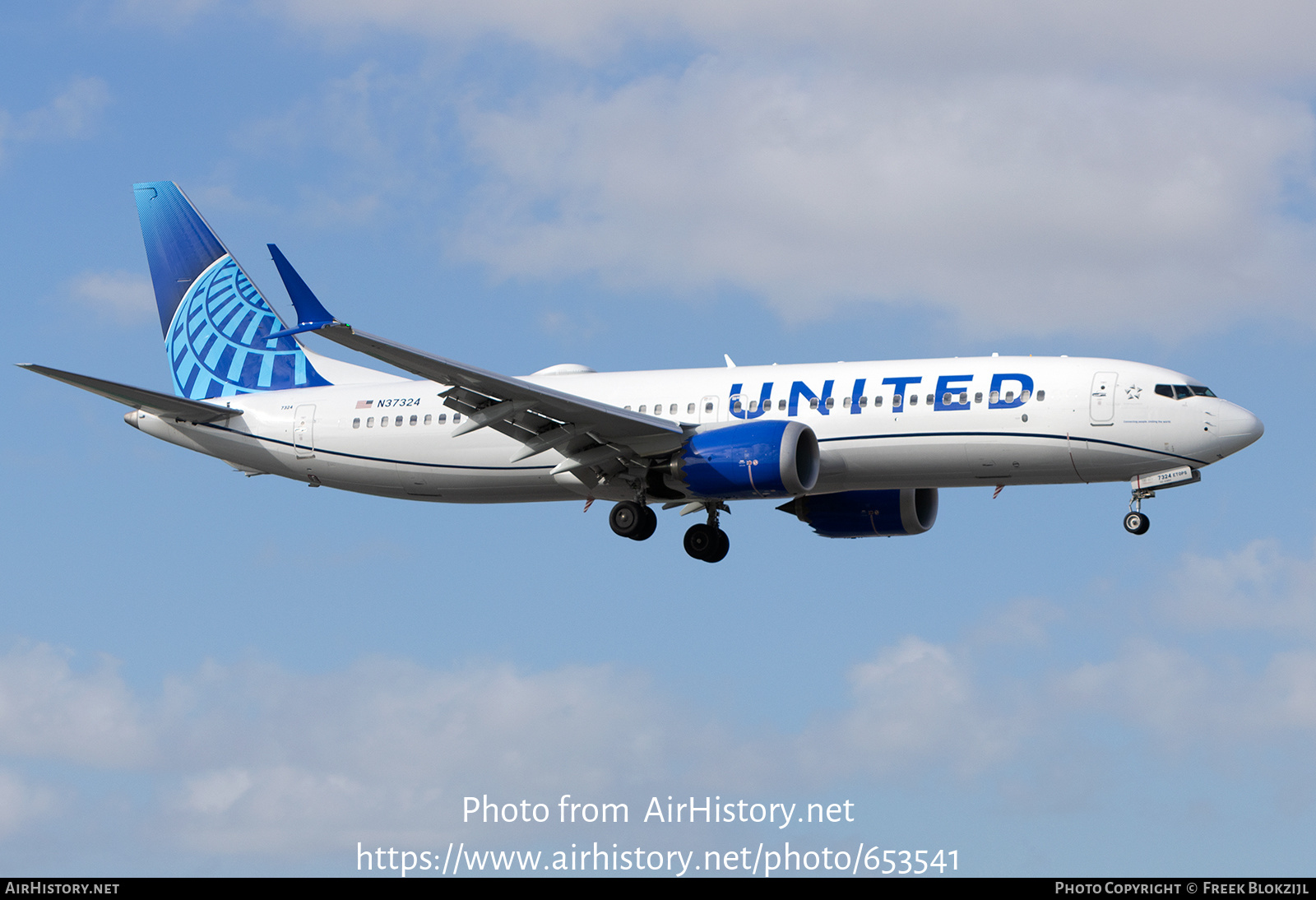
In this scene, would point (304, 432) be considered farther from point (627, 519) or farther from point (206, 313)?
point (627, 519)

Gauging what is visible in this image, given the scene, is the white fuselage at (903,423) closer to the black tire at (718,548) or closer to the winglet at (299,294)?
the black tire at (718,548)

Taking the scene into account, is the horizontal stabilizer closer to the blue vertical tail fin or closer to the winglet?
the blue vertical tail fin

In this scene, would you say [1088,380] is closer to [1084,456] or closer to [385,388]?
[1084,456]

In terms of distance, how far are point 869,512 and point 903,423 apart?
6097mm

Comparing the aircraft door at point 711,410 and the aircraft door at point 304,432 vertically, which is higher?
the aircraft door at point 304,432

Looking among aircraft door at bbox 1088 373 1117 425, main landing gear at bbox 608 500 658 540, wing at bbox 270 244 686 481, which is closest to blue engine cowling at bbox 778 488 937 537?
main landing gear at bbox 608 500 658 540

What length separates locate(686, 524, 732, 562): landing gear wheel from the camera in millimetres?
39219

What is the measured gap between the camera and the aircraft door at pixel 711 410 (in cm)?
3650

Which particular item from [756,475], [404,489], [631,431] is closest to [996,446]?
→ [756,475]

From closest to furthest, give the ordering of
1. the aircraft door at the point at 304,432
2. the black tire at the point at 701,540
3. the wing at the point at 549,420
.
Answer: the wing at the point at 549,420 < the black tire at the point at 701,540 < the aircraft door at the point at 304,432

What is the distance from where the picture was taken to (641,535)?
124 feet

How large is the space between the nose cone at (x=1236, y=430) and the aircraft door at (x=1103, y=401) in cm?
228

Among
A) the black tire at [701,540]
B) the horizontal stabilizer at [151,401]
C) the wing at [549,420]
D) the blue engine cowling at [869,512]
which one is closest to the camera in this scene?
the wing at [549,420]

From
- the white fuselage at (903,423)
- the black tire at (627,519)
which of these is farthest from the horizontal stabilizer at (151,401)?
the black tire at (627,519)
